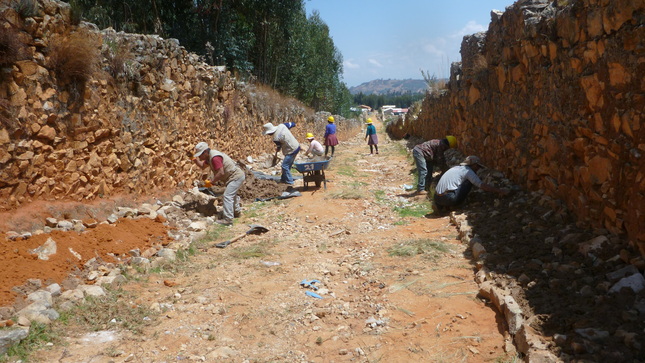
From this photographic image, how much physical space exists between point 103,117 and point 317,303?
4.23m

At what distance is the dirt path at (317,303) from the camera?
3.64 m

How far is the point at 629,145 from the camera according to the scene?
12.0ft

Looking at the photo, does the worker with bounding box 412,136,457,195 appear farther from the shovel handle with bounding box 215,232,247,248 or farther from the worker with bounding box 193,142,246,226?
the shovel handle with bounding box 215,232,247,248

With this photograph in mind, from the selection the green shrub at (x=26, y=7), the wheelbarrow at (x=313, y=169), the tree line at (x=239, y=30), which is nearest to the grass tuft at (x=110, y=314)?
the green shrub at (x=26, y=7)

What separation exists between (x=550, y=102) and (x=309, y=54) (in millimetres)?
23362

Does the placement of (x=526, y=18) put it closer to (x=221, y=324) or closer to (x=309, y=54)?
(x=221, y=324)

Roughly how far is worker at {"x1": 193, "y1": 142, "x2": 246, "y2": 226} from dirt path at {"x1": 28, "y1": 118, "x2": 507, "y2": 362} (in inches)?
18.6

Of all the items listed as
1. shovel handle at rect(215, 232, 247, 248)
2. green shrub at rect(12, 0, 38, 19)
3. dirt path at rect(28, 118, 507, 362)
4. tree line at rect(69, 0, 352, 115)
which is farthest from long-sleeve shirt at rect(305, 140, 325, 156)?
green shrub at rect(12, 0, 38, 19)

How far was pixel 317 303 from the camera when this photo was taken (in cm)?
464

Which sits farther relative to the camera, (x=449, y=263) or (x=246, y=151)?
(x=246, y=151)

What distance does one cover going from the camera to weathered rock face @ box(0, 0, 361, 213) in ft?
17.0

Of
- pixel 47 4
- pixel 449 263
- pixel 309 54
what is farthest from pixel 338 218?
pixel 309 54

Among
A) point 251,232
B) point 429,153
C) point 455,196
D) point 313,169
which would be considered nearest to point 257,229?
point 251,232

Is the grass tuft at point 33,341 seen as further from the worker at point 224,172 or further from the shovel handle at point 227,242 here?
the worker at point 224,172
